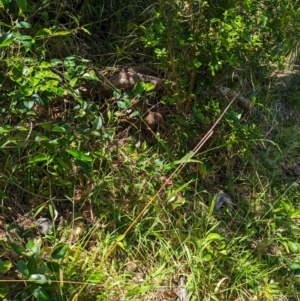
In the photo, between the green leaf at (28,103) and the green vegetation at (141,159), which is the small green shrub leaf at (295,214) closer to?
the green vegetation at (141,159)

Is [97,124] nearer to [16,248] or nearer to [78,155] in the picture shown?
[78,155]

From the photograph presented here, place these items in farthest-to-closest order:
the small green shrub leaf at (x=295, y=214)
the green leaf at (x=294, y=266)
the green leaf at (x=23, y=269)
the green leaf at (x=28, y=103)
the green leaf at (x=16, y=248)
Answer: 1. the small green shrub leaf at (x=295, y=214)
2. the green leaf at (x=294, y=266)
3. the green leaf at (x=28, y=103)
4. the green leaf at (x=16, y=248)
5. the green leaf at (x=23, y=269)

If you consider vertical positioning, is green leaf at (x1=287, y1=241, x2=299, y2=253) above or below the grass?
below

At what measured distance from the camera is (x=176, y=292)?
7.76ft

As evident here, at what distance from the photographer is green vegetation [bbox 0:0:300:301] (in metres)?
2.26

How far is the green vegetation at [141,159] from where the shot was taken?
7.41ft

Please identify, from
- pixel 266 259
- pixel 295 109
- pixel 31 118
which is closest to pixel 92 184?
pixel 31 118

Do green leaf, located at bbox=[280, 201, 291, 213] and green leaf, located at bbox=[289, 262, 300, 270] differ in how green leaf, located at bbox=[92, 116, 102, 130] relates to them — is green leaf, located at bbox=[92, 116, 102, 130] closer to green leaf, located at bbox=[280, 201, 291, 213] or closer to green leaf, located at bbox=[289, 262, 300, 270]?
green leaf, located at bbox=[280, 201, 291, 213]

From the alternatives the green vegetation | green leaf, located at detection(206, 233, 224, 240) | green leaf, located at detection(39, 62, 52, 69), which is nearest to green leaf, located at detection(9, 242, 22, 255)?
the green vegetation

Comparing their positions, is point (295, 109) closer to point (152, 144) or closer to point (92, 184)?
point (152, 144)

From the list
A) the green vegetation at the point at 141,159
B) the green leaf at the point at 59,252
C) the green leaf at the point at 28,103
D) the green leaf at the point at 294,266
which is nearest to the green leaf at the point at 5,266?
the green vegetation at the point at 141,159

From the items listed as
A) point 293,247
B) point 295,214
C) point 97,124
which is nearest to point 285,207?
point 295,214

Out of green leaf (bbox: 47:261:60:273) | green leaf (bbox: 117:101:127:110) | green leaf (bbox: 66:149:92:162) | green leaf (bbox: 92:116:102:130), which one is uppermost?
green leaf (bbox: 66:149:92:162)

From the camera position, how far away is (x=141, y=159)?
8.59 ft
